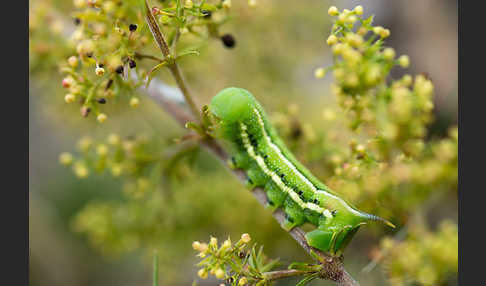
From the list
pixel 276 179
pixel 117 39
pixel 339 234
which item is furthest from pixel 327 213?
pixel 117 39

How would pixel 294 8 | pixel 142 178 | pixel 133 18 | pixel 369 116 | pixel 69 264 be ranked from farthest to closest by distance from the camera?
pixel 69 264 < pixel 294 8 < pixel 142 178 < pixel 369 116 < pixel 133 18

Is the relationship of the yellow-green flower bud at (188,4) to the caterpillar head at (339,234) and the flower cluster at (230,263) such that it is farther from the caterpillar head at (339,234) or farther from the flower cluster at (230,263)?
the caterpillar head at (339,234)

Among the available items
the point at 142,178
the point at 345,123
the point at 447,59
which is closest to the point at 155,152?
Result: the point at 142,178

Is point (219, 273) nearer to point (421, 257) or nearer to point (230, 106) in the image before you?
point (230, 106)

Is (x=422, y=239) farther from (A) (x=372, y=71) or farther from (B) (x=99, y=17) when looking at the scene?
(B) (x=99, y=17)

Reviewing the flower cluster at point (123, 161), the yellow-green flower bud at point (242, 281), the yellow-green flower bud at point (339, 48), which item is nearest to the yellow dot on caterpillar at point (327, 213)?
the yellow-green flower bud at point (242, 281)

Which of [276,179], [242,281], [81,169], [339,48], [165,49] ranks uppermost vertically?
[81,169]
